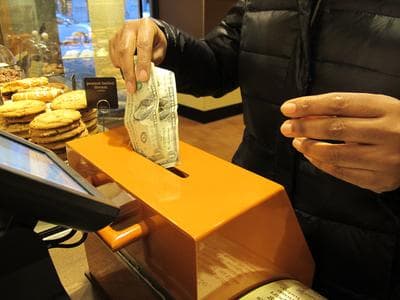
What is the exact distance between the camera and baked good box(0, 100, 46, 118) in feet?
3.95

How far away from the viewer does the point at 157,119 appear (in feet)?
2.08

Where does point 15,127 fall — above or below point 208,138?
above

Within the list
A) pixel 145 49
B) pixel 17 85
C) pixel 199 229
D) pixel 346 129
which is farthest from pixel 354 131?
pixel 17 85

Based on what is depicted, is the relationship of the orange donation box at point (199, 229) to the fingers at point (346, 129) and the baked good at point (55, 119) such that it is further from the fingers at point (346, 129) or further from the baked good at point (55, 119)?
the baked good at point (55, 119)

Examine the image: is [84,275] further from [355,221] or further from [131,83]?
[355,221]

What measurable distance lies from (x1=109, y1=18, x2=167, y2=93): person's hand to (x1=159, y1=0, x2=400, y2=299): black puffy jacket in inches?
4.3

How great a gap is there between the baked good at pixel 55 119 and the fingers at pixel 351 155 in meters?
0.84

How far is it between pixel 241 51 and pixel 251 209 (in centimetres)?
57

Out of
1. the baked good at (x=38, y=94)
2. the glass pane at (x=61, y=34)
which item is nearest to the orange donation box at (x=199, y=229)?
the baked good at (x=38, y=94)

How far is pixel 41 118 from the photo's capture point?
1157 millimetres

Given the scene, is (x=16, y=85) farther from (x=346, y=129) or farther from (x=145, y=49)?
(x=346, y=129)

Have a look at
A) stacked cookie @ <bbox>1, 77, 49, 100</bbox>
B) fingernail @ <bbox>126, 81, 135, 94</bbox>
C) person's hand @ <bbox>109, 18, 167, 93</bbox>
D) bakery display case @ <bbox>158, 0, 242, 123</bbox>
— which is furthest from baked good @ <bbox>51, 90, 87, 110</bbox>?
bakery display case @ <bbox>158, 0, 242, 123</bbox>

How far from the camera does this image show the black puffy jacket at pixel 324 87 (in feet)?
2.24

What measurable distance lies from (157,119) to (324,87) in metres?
0.35
